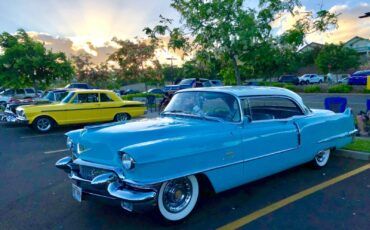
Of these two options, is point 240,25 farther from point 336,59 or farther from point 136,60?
point 336,59

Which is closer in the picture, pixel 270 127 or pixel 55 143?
pixel 270 127

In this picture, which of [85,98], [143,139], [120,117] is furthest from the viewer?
[120,117]

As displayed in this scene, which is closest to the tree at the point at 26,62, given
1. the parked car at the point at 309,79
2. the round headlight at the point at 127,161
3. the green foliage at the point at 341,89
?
the round headlight at the point at 127,161

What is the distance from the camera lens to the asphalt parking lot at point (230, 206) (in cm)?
342

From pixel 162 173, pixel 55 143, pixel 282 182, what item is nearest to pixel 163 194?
pixel 162 173

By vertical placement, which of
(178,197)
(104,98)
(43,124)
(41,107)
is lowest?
(178,197)

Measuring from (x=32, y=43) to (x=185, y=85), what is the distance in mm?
10556

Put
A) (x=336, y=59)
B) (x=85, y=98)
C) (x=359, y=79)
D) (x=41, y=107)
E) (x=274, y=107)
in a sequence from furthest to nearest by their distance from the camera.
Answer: (x=336, y=59) → (x=359, y=79) → (x=85, y=98) → (x=41, y=107) → (x=274, y=107)

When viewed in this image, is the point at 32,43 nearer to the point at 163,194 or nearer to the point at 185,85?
the point at 185,85

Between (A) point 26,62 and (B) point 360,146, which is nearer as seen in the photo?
(B) point 360,146

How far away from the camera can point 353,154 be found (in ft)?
19.4

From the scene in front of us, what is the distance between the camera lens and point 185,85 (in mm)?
21969

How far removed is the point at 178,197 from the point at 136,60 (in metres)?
23.5

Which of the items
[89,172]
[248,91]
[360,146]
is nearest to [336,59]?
[360,146]
